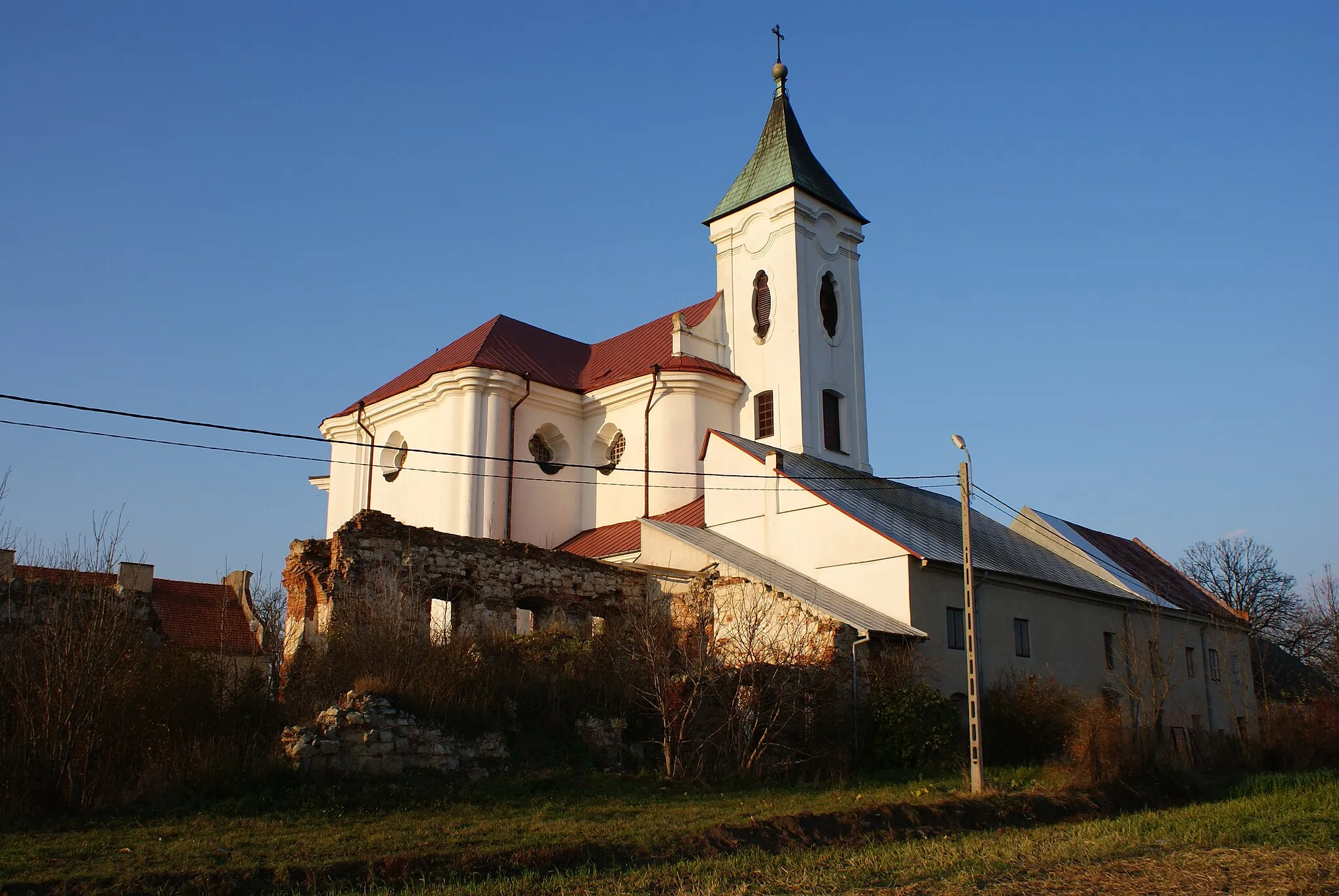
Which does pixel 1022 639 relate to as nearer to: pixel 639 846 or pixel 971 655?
pixel 971 655

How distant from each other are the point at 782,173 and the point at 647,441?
9.91m

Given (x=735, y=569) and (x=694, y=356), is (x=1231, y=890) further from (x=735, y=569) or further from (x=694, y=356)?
(x=694, y=356)

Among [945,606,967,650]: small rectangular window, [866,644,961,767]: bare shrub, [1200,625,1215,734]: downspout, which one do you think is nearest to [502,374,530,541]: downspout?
[945,606,967,650]: small rectangular window

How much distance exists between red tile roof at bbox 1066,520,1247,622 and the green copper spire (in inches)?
494

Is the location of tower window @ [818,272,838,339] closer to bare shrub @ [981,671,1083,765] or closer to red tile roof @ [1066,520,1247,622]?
red tile roof @ [1066,520,1247,622]

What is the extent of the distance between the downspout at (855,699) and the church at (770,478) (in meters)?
0.78

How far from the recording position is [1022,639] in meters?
25.1

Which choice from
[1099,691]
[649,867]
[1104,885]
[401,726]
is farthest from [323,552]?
[1099,691]

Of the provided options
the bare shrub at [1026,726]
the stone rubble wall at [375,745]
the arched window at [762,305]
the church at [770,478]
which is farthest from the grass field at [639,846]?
the arched window at [762,305]

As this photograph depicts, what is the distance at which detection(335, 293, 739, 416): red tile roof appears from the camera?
3353cm

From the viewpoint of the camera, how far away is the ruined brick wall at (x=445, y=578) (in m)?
20.5

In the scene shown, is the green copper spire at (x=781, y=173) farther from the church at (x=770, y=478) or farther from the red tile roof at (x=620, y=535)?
the red tile roof at (x=620, y=535)

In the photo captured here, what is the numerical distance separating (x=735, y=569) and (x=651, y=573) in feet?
7.99

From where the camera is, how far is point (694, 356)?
34.7 m
